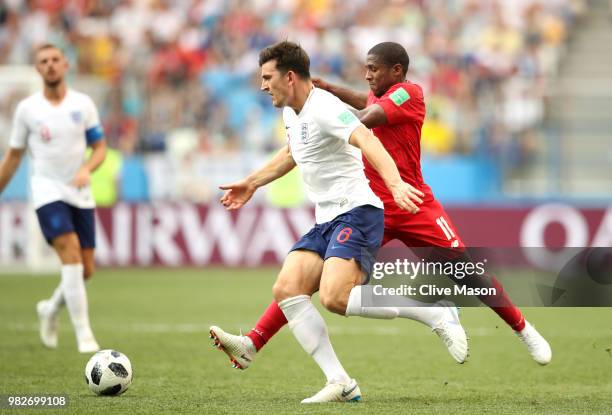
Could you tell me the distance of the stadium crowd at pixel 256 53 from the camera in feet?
61.4

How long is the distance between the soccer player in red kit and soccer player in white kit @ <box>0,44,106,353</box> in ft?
9.57

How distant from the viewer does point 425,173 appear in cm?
1808

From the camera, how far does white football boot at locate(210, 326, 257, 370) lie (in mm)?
7090

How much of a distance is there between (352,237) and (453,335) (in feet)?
3.28

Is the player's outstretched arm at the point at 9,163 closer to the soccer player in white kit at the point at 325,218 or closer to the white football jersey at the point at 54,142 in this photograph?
the white football jersey at the point at 54,142

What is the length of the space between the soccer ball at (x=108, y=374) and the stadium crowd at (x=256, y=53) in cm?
1184

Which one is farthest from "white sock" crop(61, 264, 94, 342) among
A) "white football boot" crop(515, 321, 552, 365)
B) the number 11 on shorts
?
"white football boot" crop(515, 321, 552, 365)

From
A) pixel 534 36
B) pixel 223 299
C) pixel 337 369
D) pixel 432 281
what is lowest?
pixel 223 299

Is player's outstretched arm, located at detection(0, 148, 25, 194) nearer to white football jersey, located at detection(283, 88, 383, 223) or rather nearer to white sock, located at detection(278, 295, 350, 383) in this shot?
white football jersey, located at detection(283, 88, 383, 223)

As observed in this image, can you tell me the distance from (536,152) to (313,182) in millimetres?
11548

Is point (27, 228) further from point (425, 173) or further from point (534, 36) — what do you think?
point (534, 36)

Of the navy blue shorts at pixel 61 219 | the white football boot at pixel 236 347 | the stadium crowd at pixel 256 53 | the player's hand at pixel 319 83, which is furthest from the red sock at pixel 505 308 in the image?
the stadium crowd at pixel 256 53

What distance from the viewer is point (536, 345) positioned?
758cm

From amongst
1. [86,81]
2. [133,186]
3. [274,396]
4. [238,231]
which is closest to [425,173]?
[238,231]
